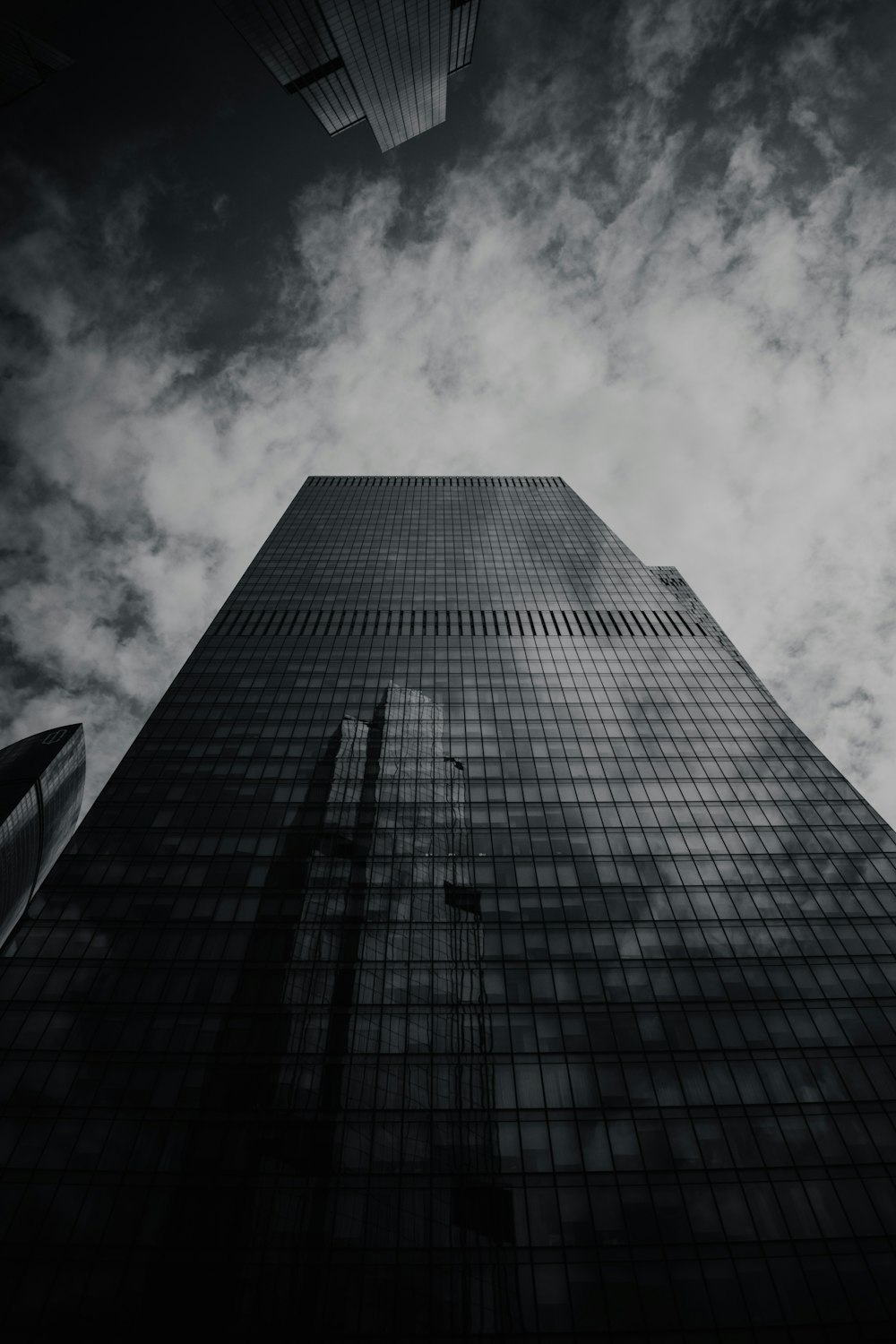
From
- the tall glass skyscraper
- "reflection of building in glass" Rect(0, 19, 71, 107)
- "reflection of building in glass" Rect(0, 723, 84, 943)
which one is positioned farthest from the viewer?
"reflection of building in glass" Rect(0, 723, 84, 943)

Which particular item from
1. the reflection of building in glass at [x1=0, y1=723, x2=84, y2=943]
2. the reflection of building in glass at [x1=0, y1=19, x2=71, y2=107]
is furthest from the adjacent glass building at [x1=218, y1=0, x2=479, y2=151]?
the reflection of building in glass at [x1=0, y1=723, x2=84, y2=943]

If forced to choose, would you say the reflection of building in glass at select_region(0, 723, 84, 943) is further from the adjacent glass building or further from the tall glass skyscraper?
the adjacent glass building

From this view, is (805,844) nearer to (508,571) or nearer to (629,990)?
(629,990)

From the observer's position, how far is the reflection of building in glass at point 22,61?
2709 inches

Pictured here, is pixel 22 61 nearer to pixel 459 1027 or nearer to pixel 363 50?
pixel 363 50

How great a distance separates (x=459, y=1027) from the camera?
35156 mm

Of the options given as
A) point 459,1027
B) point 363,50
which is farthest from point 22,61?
point 459,1027

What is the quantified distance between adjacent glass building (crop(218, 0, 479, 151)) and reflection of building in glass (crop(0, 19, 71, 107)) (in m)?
19.6

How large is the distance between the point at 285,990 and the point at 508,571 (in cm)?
6103

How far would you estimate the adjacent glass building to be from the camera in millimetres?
75188

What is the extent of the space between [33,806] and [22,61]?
84.0 m

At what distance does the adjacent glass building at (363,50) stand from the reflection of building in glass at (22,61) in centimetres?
1958

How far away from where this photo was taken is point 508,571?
87.1 metres

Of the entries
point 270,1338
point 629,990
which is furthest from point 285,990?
point 629,990
